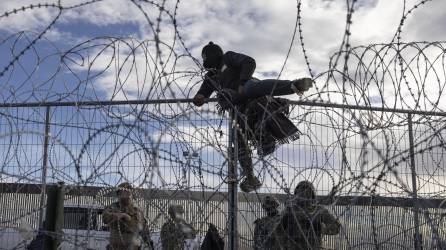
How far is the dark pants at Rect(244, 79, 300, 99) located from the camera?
205 inches

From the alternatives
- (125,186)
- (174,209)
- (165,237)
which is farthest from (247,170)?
(125,186)

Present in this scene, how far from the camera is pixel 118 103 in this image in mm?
5551

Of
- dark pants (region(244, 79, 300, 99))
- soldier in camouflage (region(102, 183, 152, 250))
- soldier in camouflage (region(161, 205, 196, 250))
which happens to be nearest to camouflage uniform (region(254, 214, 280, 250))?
soldier in camouflage (region(161, 205, 196, 250))

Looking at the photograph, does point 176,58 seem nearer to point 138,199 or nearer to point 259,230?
point 138,199

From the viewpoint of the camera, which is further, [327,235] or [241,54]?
[241,54]

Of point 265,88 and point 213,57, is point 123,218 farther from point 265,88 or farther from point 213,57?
point 213,57

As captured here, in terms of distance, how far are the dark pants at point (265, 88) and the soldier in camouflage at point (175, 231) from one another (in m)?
1.45

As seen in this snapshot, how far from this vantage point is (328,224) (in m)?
4.37

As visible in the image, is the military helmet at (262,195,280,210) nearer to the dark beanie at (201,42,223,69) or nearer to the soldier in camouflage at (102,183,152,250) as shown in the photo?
the soldier in camouflage at (102,183,152,250)

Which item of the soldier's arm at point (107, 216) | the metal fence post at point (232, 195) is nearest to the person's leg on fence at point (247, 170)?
the metal fence post at point (232, 195)

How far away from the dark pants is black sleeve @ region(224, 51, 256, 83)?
100 mm

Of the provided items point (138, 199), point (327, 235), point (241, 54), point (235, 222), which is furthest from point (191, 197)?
point (241, 54)

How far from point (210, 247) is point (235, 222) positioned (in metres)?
0.41

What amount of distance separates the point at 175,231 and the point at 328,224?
3.51 ft
